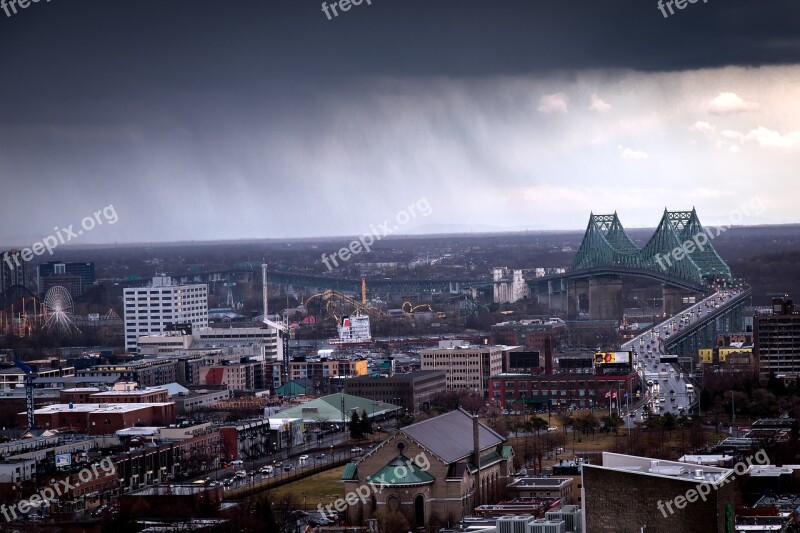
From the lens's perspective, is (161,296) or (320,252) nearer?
(161,296)

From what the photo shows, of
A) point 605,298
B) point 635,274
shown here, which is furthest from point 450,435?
point 635,274

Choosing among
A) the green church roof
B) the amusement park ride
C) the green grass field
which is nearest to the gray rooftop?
Answer: the green church roof

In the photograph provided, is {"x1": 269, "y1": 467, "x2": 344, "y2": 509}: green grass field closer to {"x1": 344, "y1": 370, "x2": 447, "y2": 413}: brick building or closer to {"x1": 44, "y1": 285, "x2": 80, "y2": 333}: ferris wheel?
{"x1": 344, "y1": 370, "x2": 447, "y2": 413}: brick building

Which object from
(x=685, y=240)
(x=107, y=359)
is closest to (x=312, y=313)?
(x=685, y=240)

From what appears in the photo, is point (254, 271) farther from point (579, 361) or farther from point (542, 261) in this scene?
point (579, 361)

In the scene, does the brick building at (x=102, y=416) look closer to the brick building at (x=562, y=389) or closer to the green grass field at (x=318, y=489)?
the green grass field at (x=318, y=489)

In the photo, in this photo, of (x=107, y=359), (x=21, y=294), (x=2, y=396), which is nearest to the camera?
(x=2, y=396)
